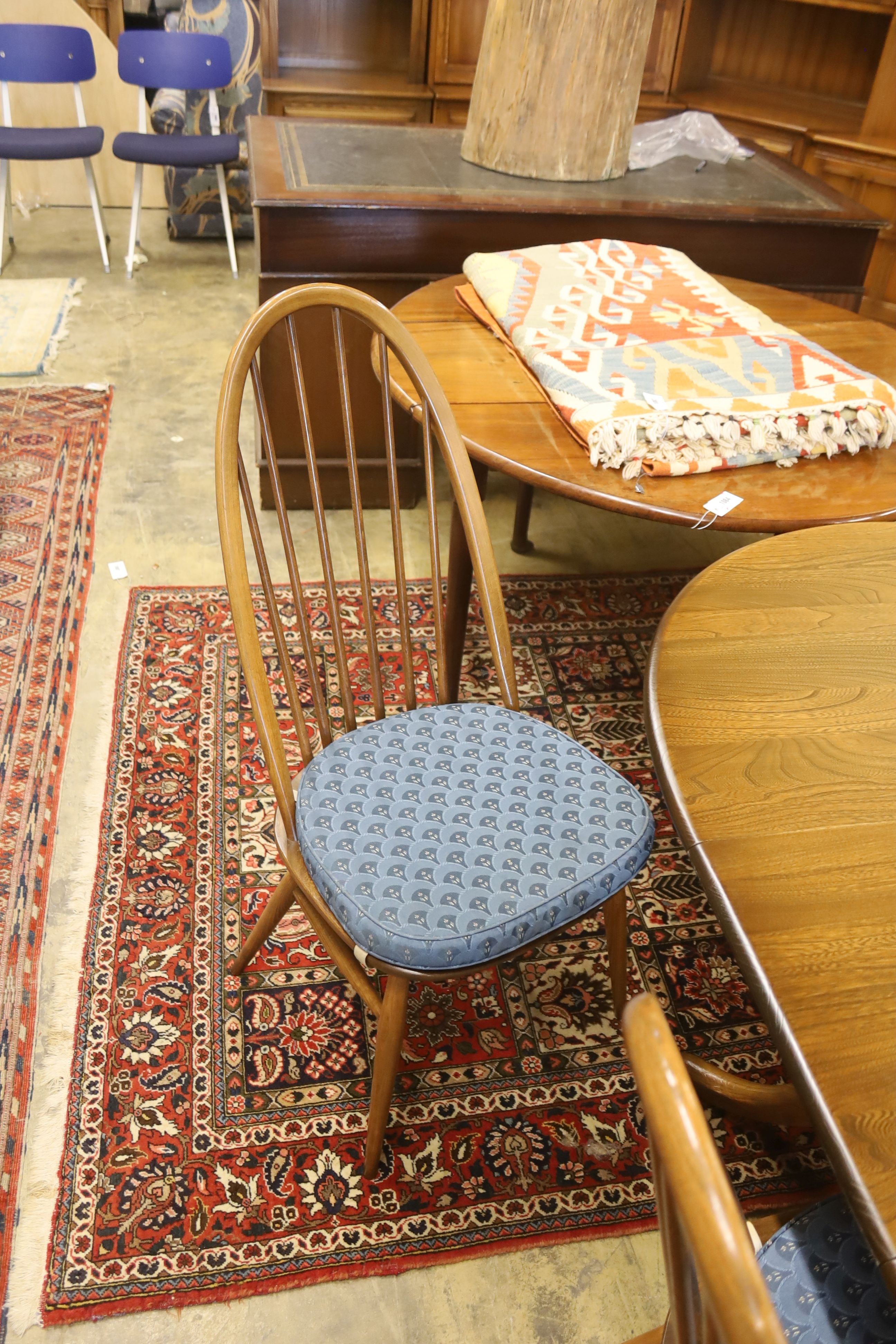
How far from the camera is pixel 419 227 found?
7.82 ft

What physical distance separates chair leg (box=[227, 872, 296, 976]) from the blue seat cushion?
8.4 inches

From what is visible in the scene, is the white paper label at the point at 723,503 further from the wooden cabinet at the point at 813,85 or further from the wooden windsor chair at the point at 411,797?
the wooden cabinet at the point at 813,85

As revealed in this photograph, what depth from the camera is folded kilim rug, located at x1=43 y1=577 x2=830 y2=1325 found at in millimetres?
1296

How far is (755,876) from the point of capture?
2.81 ft

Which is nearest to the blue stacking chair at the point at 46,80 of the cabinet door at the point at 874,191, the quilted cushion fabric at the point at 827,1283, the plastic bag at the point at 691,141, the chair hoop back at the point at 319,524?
the plastic bag at the point at 691,141

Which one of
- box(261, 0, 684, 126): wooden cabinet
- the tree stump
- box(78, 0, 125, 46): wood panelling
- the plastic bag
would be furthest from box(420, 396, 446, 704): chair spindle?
box(78, 0, 125, 46): wood panelling

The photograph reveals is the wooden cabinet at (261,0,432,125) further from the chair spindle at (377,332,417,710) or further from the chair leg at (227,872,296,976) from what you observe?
the chair leg at (227,872,296,976)

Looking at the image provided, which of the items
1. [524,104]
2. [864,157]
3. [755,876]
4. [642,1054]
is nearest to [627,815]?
[755,876]

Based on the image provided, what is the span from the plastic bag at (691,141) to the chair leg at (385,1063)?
8.36ft

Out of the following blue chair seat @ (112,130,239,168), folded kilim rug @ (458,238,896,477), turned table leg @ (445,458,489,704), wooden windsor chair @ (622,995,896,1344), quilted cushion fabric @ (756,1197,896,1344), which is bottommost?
turned table leg @ (445,458,489,704)

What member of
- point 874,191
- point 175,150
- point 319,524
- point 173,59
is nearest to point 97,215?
point 175,150

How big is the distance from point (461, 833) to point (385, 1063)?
12.4 inches

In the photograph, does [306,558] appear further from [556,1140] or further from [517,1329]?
[517,1329]

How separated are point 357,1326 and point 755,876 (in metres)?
0.81
